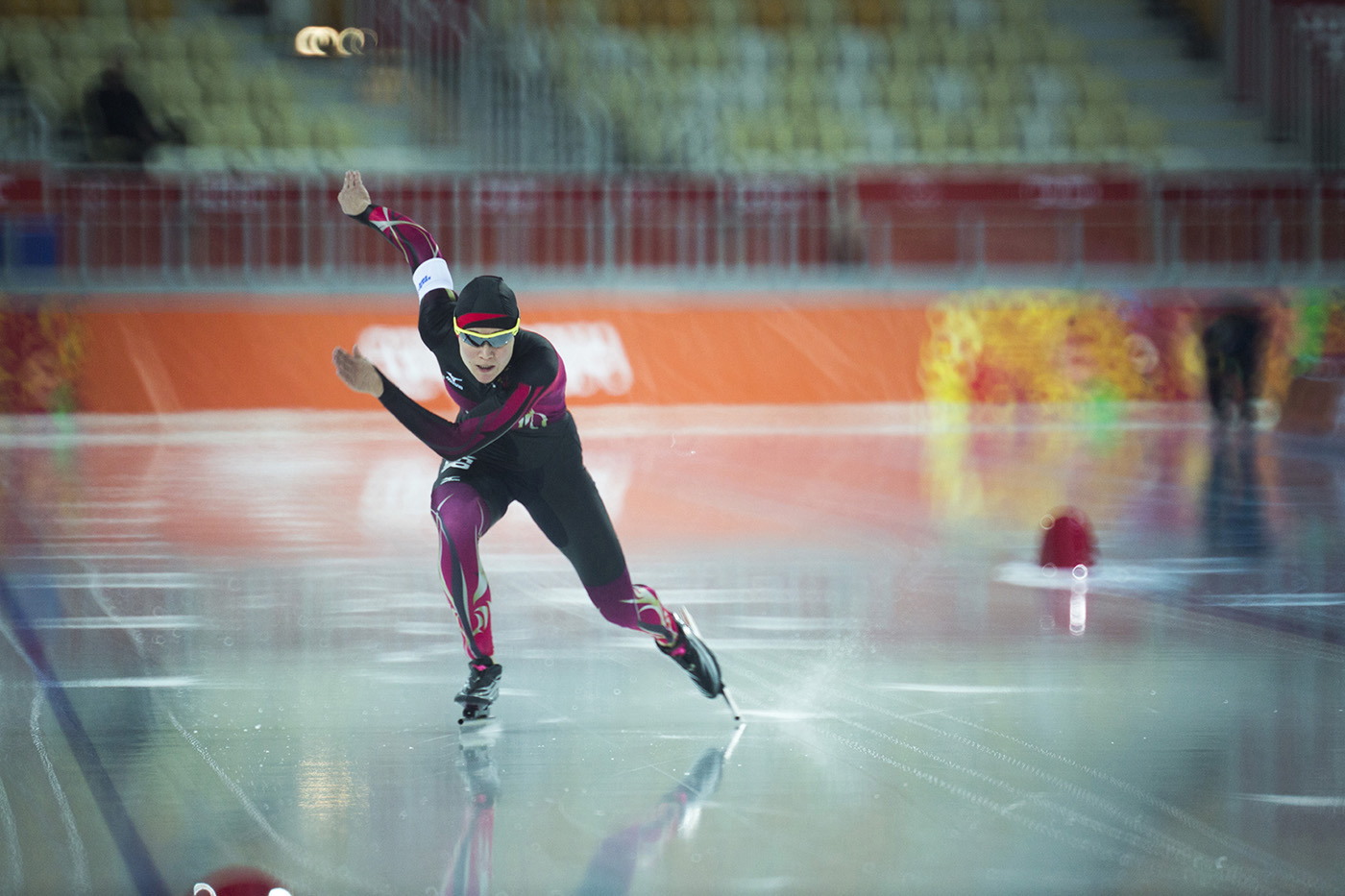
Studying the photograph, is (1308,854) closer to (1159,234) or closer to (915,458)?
(915,458)

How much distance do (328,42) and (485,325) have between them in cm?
1511

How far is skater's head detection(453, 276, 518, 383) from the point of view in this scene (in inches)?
181

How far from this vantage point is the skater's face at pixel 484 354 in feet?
15.2

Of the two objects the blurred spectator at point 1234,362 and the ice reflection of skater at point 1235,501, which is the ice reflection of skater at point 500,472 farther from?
the blurred spectator at point 1234,362

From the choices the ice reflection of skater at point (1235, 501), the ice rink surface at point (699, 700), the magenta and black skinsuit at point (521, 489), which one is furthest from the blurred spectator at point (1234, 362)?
the magenta and black skinsuit at point (521, 489)

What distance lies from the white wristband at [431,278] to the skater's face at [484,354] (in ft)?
1.19

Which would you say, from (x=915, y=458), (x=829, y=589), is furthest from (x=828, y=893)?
(x=915, y=458)

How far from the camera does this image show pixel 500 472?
16.5 ft

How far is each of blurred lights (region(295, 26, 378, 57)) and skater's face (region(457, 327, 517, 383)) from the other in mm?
14705

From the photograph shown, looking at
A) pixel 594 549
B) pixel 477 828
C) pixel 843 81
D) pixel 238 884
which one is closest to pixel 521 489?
pixel 594 549

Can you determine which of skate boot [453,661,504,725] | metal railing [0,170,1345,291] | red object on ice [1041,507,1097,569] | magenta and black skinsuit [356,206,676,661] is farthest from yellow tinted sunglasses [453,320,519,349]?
metal railing [0,170,1345,291]

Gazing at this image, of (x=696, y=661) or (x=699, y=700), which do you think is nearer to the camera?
(x=696, y=661)

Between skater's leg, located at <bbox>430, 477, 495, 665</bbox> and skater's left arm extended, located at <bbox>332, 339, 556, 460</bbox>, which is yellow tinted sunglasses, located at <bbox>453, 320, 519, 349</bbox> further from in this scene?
skater's leg, located at <bbox>430, 477, 495, 665</bbox>

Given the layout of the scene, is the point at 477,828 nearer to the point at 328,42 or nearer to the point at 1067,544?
the point at 1067,544
